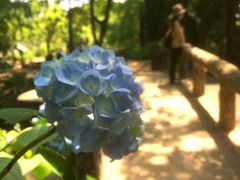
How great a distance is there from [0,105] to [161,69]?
702 centimetres

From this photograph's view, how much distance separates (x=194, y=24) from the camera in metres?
13.6

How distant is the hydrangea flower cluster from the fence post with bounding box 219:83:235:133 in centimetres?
531

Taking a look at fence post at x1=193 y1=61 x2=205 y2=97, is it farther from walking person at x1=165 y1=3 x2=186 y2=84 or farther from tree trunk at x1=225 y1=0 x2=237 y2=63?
tree trunk at x1=225 y1=0 x2=237 y2=63

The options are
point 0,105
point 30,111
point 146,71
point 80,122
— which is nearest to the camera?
point 80,122

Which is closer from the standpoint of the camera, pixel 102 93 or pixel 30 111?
pixel 102 93

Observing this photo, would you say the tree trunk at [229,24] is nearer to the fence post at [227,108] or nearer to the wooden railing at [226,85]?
the wooden railing at [226,85]

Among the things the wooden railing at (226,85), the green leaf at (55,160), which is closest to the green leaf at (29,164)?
the green leaf at (55,160)

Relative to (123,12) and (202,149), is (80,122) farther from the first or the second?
(123,12)

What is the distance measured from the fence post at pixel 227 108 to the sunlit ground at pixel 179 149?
0.37 ft

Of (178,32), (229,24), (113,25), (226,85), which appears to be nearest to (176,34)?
(178,32)

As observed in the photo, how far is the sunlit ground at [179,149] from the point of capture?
4918 mm

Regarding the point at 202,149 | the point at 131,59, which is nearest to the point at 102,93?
the point at 202,149

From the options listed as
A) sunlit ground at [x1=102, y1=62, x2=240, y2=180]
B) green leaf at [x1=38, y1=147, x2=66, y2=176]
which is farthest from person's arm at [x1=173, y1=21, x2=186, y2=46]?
green leaf at [x1=38, y1=147, x2=66, y2=176]

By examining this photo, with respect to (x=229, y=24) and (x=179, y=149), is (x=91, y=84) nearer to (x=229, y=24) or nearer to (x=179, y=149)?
(x=179, y=149)
